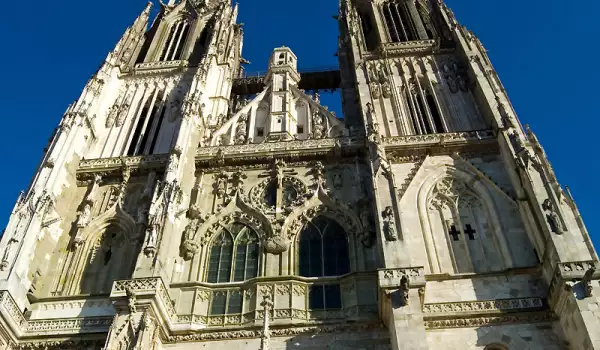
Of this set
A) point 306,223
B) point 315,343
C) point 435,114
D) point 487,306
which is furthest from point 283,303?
point 435,114

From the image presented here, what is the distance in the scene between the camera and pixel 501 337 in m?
14.1

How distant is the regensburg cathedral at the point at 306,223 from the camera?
14477 mm

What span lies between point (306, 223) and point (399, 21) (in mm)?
15618

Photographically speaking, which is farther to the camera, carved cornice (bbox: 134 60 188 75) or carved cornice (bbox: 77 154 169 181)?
carved cornice (bbox: 134 60 188 75)

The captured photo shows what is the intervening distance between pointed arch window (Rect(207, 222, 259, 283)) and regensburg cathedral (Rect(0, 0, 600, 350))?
0.06 m

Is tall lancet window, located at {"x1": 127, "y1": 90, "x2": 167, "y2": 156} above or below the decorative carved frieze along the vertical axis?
above

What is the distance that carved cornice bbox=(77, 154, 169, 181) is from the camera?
68.1ft

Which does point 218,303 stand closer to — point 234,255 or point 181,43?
point 234,255

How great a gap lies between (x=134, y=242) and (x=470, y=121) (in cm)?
1336

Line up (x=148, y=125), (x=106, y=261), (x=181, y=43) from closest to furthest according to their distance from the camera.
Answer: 1. (x=106, y=261)
2. (x=148, y=125)
3. (x=181, y=43)

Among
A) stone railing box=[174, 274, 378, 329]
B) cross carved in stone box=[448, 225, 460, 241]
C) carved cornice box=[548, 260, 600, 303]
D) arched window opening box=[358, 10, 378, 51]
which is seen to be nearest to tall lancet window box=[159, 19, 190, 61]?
arched window opening box=[358, 10, 378, 51]

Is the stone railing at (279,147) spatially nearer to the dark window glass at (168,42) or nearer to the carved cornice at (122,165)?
the carved cornice at (122,165)

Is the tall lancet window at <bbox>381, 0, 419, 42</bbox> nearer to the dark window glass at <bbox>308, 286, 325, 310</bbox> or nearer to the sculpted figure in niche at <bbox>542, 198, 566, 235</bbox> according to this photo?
the sculpted figure in niche at <bbox>542, 198, 566, 235</bbox>

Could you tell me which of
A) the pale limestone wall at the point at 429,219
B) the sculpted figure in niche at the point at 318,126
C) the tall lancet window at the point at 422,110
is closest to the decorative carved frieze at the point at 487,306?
the pale limestone wall at the point at 429,219
